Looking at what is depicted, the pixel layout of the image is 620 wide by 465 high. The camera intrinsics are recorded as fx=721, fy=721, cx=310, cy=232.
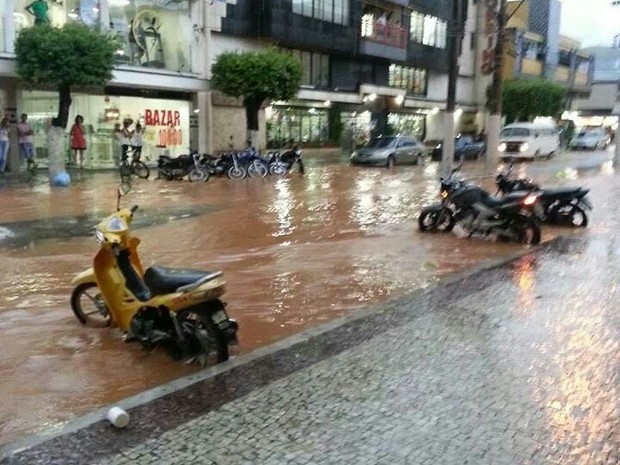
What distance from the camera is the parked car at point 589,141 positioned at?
173 feet

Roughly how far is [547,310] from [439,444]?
11.6 feet

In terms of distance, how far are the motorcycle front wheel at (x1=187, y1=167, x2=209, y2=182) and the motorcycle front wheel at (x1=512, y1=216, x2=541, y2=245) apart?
1239 cm

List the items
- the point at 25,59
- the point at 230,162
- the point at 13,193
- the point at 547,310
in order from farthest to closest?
the point at 230,162 < the point at 25,59 < the point at 13,193 < the point at 547,310

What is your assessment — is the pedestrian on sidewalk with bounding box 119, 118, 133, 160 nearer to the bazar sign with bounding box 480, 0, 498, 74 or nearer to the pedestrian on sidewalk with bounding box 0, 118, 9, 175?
the pedestrian on sidewalk with bounding box 0, 118, 9, 175

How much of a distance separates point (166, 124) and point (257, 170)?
22.4ft

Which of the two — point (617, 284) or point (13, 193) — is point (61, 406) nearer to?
point (617, 284)

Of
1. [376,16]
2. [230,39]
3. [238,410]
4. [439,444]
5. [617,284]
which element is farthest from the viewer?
[376,16]

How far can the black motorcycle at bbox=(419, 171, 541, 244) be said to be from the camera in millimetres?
11305

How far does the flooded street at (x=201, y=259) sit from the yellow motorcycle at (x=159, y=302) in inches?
7.7


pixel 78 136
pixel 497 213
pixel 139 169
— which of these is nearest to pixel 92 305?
pixel 497 213

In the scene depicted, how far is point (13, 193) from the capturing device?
1741cm

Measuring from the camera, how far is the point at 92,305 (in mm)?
7133

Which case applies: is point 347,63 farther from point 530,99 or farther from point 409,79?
point 530,99

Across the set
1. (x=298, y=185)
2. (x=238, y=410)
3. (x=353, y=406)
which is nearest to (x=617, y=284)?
(x=353, y=406)
